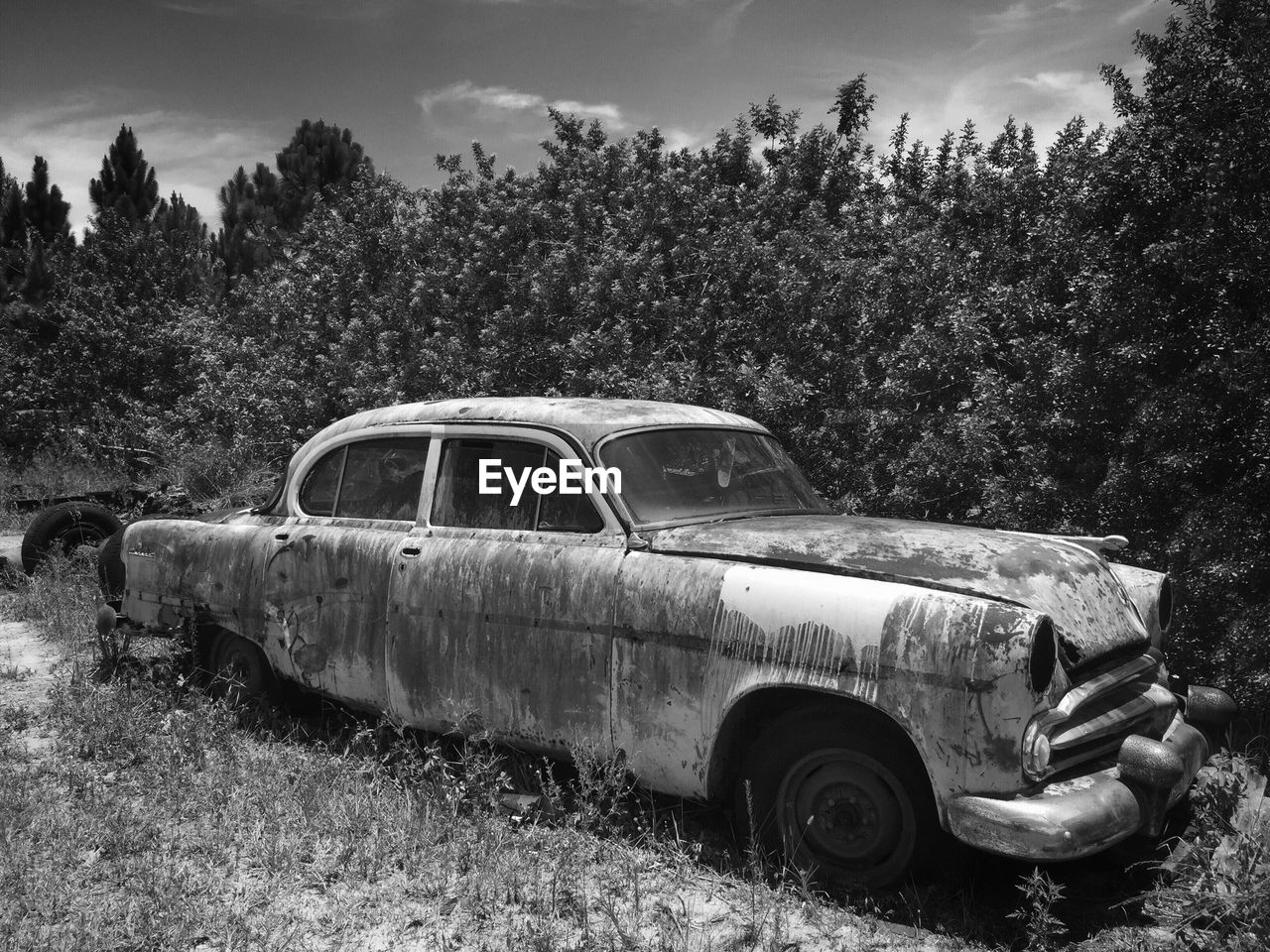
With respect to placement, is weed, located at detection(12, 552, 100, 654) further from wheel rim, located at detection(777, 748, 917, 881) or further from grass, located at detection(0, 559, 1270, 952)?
wheel rim, located at detection(777, 748, 917, 881)

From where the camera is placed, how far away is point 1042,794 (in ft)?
10.1

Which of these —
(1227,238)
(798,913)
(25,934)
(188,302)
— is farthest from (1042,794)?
(188,302)

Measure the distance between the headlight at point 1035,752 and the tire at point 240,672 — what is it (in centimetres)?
376

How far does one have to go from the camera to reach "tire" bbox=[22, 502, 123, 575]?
8.96 m

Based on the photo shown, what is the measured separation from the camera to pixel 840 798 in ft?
11.2

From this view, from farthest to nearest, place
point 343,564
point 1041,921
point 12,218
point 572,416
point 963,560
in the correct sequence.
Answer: point 12,218, point 343,564, point 572,416, point 963,560, point 1041,921

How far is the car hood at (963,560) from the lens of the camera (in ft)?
11.1

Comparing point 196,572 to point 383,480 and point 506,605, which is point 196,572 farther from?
point 506,605

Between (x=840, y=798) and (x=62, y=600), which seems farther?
(x=62, y=600)

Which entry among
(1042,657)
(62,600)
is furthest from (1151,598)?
(62,600)

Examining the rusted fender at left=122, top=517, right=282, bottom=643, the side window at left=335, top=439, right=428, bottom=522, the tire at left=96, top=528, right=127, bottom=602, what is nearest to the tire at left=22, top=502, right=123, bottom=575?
the tire at left=96, top=528, right=127, bottom=602

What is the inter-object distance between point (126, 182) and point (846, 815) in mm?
23410

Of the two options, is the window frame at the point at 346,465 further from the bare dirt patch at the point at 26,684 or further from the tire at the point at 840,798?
the tire at the point at 840,798

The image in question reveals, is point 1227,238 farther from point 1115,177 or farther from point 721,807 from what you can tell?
point 721,807
